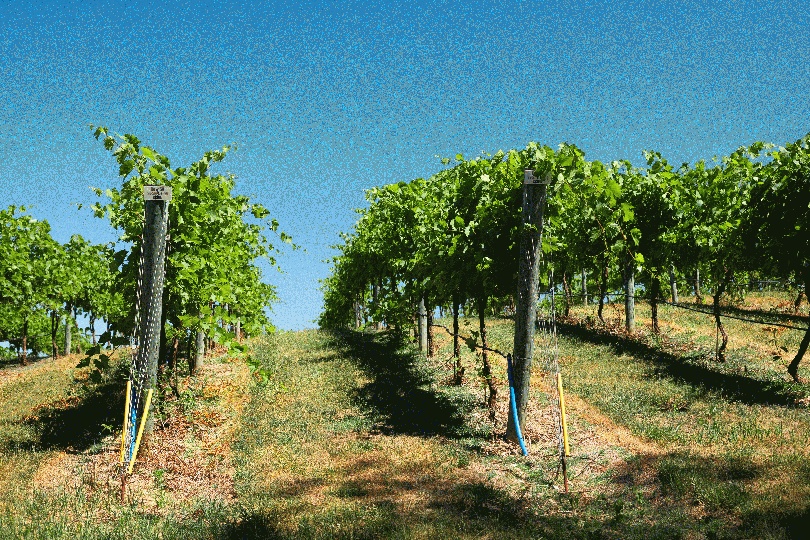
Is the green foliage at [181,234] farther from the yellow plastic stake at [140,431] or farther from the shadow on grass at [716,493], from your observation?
the shadow on grass at [716,493]

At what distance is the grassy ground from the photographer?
26.6 feet

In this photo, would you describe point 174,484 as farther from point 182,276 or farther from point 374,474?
point 182,276

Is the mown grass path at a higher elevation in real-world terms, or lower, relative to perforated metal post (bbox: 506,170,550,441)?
lower

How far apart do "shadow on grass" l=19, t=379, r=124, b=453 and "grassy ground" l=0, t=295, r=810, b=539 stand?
0.08 m

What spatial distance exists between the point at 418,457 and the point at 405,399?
5.79 metres

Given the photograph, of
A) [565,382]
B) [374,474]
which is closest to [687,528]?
[374,474]

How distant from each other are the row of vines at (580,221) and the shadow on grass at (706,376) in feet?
3.61

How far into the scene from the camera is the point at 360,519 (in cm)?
809

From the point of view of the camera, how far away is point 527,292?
12.4 m

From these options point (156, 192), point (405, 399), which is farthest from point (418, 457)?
point (156, 192)

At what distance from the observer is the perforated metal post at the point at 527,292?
12.2m

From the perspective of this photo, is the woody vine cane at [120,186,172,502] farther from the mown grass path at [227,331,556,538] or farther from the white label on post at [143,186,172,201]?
the mown grass path at [227,331,556,538]

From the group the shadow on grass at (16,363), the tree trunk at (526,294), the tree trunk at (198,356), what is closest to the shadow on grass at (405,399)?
the tree trunk at (526,294)

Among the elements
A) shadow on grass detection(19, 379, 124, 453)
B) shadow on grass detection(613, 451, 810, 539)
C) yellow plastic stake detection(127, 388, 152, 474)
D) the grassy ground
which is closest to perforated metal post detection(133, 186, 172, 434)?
yellow plastic stake detection(127, 388, 152, 474)
